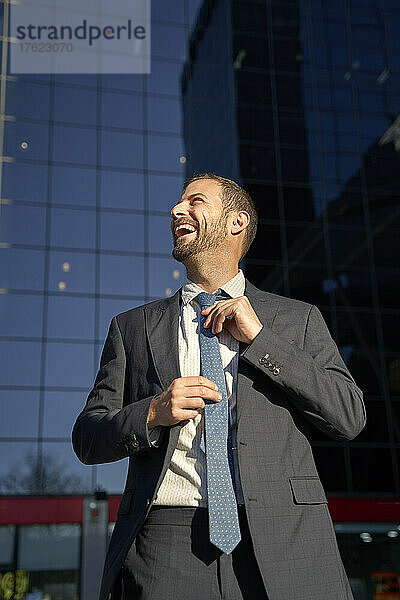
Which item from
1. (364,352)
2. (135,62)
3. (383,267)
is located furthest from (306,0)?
(364,352)

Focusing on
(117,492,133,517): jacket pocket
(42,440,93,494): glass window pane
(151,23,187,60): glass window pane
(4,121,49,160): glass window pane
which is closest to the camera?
(117,492,133,517): jacket pocket

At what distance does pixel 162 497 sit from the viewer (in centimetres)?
236

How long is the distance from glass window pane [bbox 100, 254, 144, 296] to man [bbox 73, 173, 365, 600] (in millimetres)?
16735

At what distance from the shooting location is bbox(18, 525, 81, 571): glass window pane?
1642 centimetres

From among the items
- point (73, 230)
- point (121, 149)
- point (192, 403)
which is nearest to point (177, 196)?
point (121, 149)

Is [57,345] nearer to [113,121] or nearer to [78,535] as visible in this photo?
[78,535]

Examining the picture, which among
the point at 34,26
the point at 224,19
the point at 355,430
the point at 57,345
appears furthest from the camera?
the point at 224,19

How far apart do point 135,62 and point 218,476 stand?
20.2 m

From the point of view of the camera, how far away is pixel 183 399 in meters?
2.23

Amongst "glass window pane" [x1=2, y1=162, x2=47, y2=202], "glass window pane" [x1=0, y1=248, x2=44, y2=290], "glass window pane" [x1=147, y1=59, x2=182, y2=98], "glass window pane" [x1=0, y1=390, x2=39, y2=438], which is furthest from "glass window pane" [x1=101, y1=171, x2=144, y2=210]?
"glass window pane" [x1=0, y1=390, x2=39, y2=438]

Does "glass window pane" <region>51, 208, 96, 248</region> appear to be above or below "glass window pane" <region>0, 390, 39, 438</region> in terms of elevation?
above

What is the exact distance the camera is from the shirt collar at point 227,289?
2.82 metres

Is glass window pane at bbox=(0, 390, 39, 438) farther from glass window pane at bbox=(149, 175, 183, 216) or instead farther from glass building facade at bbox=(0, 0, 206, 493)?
glass window pane at bbox=(149, 175, 183, 216)
